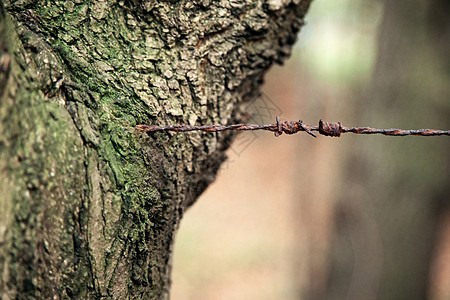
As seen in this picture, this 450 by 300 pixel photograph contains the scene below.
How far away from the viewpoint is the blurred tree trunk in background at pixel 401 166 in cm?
314

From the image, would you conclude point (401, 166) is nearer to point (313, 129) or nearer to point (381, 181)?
point (381, 181)

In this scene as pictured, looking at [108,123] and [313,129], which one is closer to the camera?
[108,123]

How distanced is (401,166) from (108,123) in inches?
110

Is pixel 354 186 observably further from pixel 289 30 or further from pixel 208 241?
pixel 208 241

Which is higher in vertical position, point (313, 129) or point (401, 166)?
point (401, 166)

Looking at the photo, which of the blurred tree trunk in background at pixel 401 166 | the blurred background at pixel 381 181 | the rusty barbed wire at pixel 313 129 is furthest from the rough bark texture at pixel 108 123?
the blurred tree trunk in background at pixel 401 166

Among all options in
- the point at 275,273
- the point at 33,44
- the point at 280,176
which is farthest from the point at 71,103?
the point at 280,176

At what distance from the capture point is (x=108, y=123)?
3.14ft

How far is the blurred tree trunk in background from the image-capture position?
124 inches

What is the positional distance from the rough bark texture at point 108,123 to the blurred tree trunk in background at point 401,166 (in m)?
2.31

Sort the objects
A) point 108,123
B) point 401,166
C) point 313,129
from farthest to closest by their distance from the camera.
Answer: point 401,166 → point 313,129 → point 108,123

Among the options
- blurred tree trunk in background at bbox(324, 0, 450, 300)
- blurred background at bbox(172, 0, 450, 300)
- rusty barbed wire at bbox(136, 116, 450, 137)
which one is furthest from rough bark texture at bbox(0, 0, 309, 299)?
blurred tree trunk in background at bbox(324, 0, 450, 300)

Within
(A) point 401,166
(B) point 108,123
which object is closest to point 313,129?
(B) point 108,123

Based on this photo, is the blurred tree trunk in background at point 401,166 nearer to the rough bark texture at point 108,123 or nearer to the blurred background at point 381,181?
the blurred background at point 381,181
